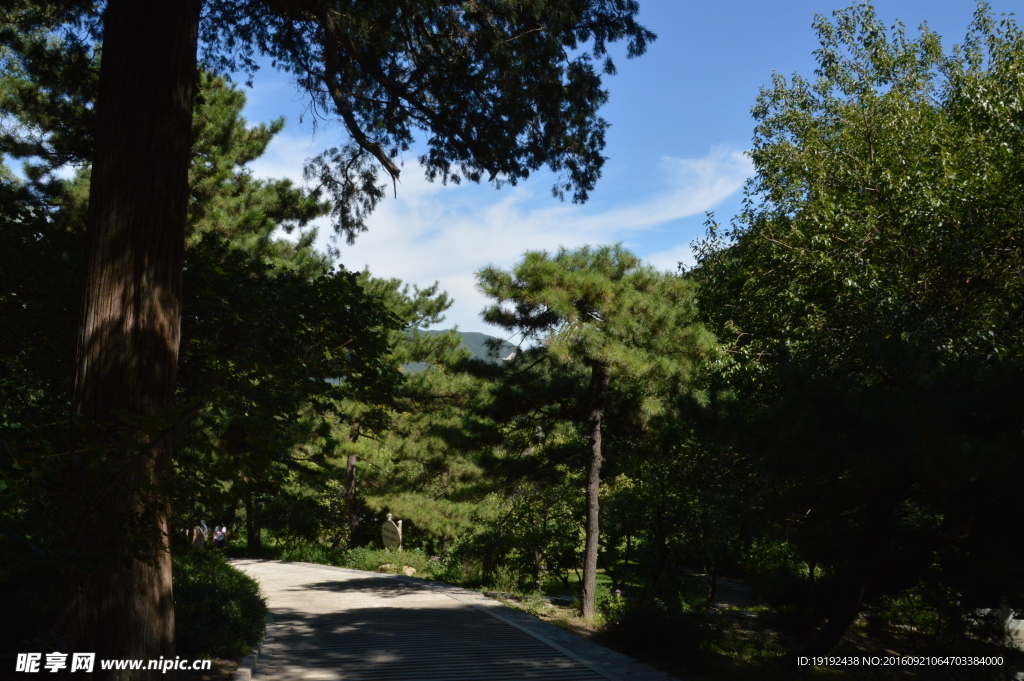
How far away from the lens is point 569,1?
9.62 m

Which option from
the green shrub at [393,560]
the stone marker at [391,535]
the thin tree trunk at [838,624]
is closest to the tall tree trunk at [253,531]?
the green shrub at [393,560]

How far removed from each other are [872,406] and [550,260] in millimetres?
8843

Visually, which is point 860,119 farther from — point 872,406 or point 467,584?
point 467,584

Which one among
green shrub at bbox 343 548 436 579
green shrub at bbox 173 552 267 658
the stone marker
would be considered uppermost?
green shrub at bbox 173 552 267 658

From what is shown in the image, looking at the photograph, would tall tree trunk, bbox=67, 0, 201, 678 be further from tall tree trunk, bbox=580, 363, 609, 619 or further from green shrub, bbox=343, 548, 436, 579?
green shrub, bbox=343, 548, 436, 579

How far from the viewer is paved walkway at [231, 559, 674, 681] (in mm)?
9180

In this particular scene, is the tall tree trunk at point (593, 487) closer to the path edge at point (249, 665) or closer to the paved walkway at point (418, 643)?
the paved walkway at point (418, 643)

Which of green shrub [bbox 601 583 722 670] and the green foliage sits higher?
the green foliage

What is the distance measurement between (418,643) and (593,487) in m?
5.17

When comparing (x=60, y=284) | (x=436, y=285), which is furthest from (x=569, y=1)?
(x=436, y=285)

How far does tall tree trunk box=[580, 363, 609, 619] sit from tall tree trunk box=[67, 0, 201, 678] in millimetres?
9404

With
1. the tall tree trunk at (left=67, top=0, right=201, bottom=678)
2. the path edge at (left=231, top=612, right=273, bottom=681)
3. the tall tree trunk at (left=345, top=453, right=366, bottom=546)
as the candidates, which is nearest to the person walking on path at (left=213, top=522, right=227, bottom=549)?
the tall tree trunk at (left=345, top=453, right=366, bottom=546)

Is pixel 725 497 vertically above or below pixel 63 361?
below

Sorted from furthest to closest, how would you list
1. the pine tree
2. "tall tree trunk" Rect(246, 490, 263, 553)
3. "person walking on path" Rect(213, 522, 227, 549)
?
"person walking on path" Rect(213, 522, 227, 549), "tall tree trunk" Rect(246, 490, 263, 553), the pine tree
